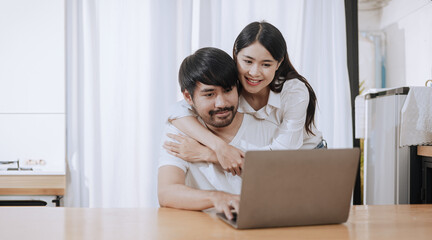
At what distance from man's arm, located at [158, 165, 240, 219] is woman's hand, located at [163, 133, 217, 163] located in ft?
0.27

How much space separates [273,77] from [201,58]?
0.42 meters

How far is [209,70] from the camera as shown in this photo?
174 cm

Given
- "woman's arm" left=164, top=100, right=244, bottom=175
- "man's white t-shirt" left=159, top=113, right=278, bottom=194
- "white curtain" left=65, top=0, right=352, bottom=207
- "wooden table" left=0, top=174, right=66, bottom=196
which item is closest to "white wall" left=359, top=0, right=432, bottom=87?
"white curtain" left=65, top=0, right=352, bottom=207

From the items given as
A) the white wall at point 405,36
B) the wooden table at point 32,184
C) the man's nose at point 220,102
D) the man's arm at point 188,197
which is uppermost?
the white wall at point 405,36

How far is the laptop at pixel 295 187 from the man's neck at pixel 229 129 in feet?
2.81

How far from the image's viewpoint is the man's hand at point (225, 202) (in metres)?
1.13

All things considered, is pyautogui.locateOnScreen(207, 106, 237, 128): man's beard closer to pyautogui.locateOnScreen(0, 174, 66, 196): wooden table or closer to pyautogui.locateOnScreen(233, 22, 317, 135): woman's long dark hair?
pyautogui.locateOnScreen(233, 22, 317, 135): woman's long dark hair

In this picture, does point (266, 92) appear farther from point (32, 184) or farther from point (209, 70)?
point (32, 184)

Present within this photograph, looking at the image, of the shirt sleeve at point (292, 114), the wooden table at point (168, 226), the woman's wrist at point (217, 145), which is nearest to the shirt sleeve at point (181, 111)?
the woman's wrist at point (217, 145)

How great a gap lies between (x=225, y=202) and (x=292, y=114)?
888 millimetres

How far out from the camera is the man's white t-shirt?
1763 millimetres

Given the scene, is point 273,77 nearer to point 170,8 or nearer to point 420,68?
point 170,8

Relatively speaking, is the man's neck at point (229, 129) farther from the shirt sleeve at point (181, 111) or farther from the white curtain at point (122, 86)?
the white curtain at point (122, 86)

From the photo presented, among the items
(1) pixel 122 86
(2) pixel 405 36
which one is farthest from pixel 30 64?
(2) pixel 405 36
